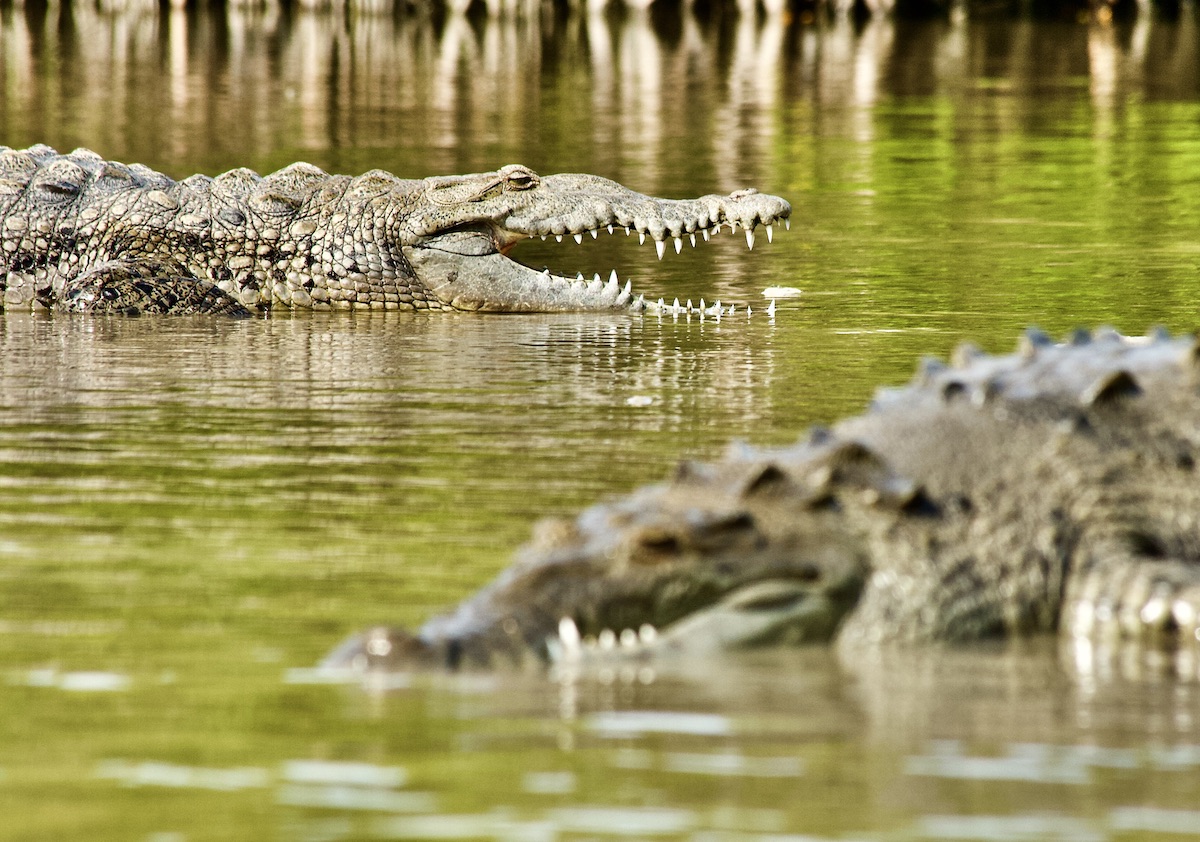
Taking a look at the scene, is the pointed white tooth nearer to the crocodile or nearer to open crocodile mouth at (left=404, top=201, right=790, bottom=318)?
the crocodile

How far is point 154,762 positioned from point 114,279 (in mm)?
8220

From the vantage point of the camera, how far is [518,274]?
11.5 metres

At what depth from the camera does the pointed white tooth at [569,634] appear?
4.27 m

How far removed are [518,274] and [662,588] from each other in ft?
24.1

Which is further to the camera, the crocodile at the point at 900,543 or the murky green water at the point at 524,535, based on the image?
the crocodile at the point at 900,543

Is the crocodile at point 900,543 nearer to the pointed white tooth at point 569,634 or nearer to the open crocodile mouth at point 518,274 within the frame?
the pointed white tooth at point 569,634

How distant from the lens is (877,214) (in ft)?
47.9

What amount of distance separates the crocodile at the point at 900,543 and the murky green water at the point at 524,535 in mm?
113

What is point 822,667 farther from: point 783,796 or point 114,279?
point 114,279

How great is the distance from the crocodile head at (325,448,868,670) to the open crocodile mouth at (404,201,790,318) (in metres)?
6.38

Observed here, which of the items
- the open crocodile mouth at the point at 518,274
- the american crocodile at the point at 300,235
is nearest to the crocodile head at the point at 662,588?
the open crocodile mouth at the point at 518,274

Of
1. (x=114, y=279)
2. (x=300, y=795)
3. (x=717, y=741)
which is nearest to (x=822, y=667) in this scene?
(x=717, y=741)

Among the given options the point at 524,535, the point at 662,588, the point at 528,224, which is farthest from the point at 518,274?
the point at 662,588

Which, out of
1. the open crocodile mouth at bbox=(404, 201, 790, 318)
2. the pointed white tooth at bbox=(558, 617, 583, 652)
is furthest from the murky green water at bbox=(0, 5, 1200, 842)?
the open crocodile mouth at bbox=(404, 201, 790, 318)
